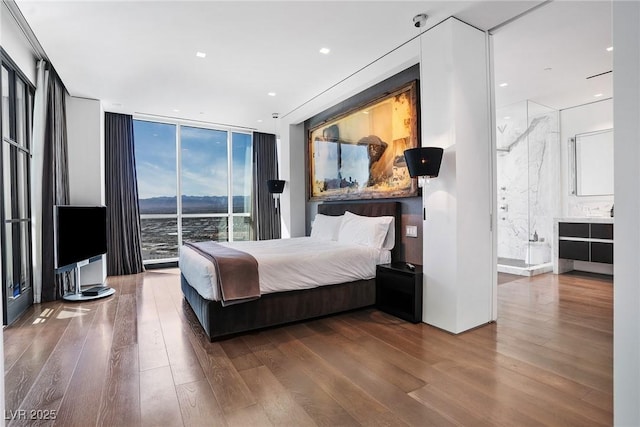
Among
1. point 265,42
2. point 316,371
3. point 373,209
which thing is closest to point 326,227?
point 373,209

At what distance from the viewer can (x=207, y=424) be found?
1766 mm

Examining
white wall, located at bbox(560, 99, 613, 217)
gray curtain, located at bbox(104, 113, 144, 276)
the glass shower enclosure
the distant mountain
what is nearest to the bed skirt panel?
gray curtain, located at bbox(104, 113, 144, 276)

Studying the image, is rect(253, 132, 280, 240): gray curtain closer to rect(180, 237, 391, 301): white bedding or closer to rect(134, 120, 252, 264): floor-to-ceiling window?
rect(134, 120, 252, 264): floor-to-ceiling window

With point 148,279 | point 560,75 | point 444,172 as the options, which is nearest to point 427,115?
point 444,172

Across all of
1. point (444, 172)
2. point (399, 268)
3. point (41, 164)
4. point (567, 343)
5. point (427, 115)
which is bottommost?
point (567, 343)

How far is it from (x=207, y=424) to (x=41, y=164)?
13.3ft

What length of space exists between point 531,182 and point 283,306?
16.6ft

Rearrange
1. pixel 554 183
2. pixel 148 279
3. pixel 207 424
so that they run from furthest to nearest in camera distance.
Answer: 1. pixel 554 183
2. pixel 148 279
3. pixel 207 424

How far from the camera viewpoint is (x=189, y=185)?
6.70 m

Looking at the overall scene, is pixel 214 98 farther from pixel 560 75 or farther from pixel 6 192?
pixel 560 75

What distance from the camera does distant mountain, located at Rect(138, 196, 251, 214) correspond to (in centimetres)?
635

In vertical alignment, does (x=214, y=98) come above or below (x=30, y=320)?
above

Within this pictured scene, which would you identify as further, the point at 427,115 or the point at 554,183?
the point at 554,183

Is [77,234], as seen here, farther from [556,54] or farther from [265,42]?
[556,54]
